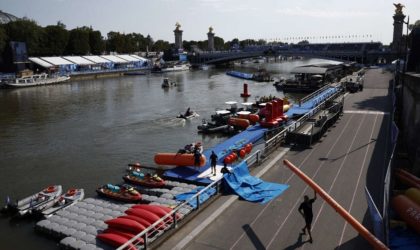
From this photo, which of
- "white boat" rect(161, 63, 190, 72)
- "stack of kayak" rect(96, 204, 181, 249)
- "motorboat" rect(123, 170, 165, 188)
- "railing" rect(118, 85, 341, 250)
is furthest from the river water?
"white boat" rect(161, 63, 190, 72)

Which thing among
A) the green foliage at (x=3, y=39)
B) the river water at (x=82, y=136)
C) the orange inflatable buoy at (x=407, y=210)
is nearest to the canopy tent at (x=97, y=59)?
the green foliage at (x=3, y=39)

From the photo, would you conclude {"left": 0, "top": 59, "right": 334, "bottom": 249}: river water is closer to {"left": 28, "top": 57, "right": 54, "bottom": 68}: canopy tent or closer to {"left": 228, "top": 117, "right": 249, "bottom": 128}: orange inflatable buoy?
{"left": 228, "top": 117, "right": 249, "bottom": 128}: orange inflatable buoy

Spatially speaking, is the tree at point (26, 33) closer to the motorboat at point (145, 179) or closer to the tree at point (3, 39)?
the tree at point (3, 39)

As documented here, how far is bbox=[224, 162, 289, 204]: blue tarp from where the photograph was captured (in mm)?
18906

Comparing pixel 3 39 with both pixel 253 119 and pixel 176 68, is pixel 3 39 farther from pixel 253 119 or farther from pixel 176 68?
pixel 253 119

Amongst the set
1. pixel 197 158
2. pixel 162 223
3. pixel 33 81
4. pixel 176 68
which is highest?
pixel 176 68

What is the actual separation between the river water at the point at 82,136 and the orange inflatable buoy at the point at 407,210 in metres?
16.7

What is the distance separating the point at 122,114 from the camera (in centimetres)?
5706

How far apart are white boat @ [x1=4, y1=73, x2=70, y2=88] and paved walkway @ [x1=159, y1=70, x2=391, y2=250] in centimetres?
8640

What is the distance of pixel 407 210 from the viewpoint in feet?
51.1

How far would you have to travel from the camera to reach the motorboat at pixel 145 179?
24625 millimetres

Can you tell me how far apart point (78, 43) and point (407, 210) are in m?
143

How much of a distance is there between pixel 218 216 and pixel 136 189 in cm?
932

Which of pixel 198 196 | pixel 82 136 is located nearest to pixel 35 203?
pixel 198 196
